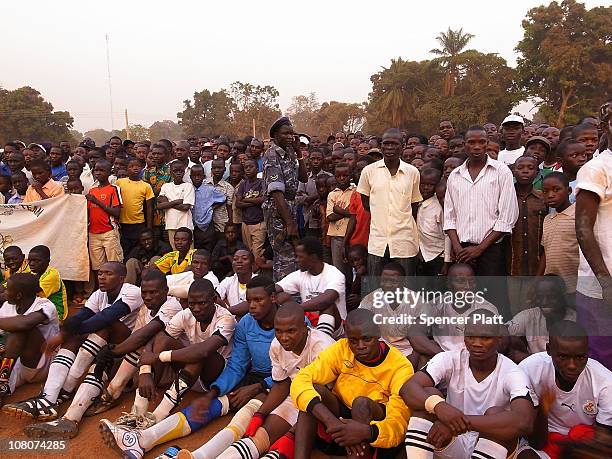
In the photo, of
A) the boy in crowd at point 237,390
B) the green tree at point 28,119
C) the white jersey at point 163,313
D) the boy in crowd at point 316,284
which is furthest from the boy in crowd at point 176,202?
the green tree at point 28,119

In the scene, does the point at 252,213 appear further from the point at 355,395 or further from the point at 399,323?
the point at 355,395

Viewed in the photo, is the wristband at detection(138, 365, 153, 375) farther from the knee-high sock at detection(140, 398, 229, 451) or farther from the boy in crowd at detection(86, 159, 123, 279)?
the boy in crowd at detection(86, 159, 123, 279)

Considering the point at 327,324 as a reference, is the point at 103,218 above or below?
above

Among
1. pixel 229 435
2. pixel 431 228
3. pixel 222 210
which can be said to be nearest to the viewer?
pixel 229 435

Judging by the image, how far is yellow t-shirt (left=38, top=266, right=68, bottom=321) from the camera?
5.07 metres

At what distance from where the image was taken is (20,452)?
3.60 m

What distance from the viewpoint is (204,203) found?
21.0 feet

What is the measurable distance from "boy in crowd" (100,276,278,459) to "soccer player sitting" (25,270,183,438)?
62 centimetres

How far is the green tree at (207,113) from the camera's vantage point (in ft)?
131

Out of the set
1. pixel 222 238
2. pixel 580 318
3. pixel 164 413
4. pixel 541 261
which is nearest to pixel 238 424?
pixel 164 413

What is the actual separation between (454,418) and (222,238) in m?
4.42

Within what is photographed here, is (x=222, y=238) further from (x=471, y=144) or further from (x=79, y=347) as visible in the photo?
(x=471, y=144)

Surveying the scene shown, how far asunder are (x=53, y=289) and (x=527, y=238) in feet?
15.1

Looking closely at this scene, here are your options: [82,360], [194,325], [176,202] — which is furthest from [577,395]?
[176,202]
